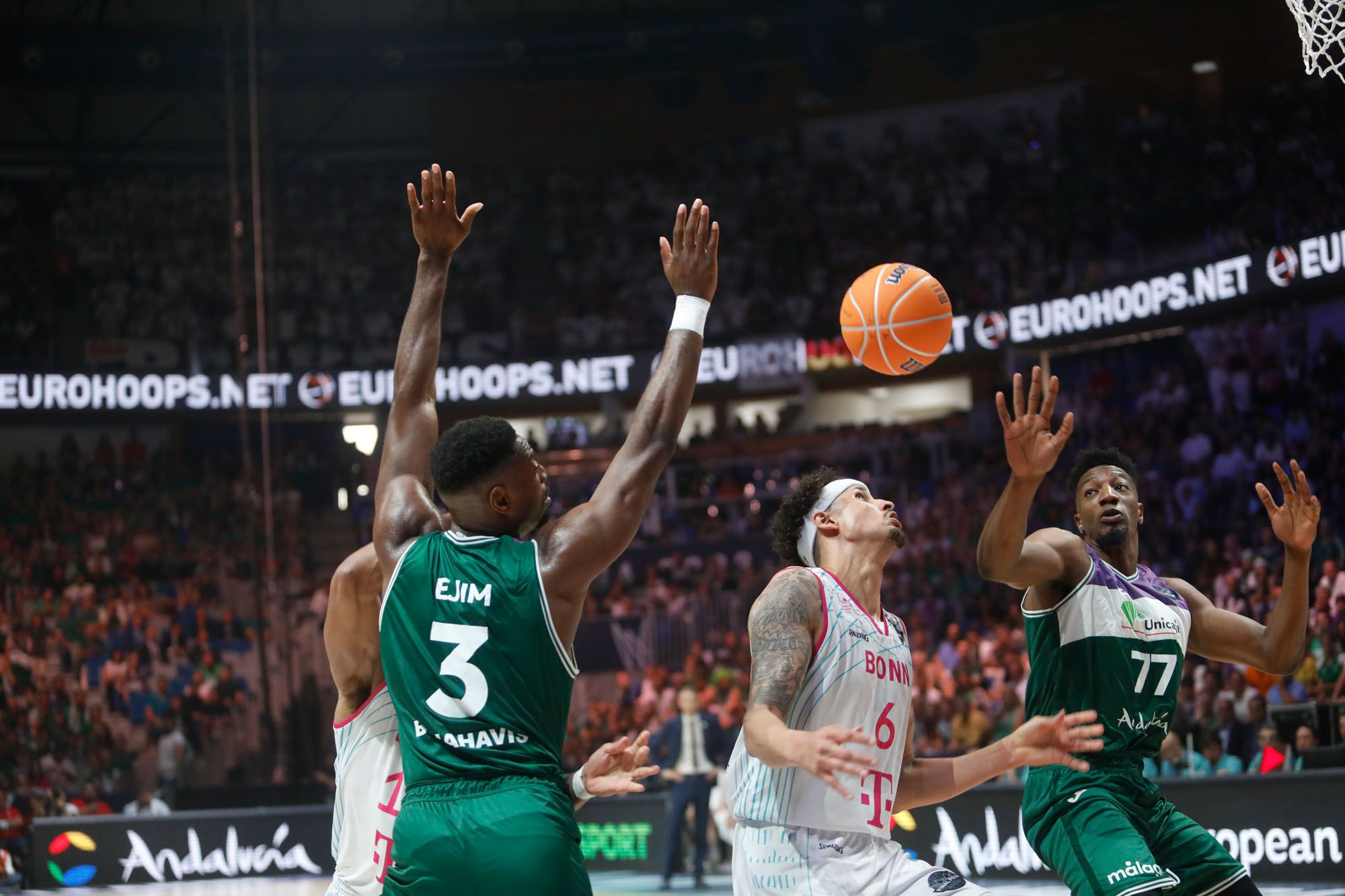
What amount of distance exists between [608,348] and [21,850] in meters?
12.8

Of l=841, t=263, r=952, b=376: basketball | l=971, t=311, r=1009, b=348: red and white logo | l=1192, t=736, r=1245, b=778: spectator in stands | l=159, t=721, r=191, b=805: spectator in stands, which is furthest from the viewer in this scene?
l=971, t=311, r=1009, b=348: red and white logo

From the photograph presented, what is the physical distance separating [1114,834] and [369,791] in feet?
8.32

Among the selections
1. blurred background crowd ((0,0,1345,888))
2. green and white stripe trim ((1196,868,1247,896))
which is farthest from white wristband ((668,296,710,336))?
blurred background crowd ((0,0,1345,888))

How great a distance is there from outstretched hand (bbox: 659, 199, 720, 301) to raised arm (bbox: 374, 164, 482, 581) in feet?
1.82

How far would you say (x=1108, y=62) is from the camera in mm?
25031

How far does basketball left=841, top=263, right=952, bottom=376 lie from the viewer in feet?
20.9

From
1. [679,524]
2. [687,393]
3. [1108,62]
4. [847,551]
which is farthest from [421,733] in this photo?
[1108,62]

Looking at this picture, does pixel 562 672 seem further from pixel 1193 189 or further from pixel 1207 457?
pixel 1193 189

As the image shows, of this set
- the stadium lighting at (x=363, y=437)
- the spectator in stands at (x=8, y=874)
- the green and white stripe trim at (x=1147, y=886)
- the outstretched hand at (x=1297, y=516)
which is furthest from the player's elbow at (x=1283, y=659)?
the stadium lighting at (x=363, y=437)

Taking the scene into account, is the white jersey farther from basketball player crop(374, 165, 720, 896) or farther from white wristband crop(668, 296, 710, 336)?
white wristband crop(668, 296, 710, 336)

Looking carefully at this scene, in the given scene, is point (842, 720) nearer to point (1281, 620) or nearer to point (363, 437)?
point (1281, 620)

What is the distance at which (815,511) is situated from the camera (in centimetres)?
465

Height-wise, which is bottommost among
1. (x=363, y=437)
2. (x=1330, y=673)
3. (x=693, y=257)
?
(x=1330, y=673)

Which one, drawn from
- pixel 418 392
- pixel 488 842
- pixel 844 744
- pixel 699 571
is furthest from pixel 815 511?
pixel 699 571
